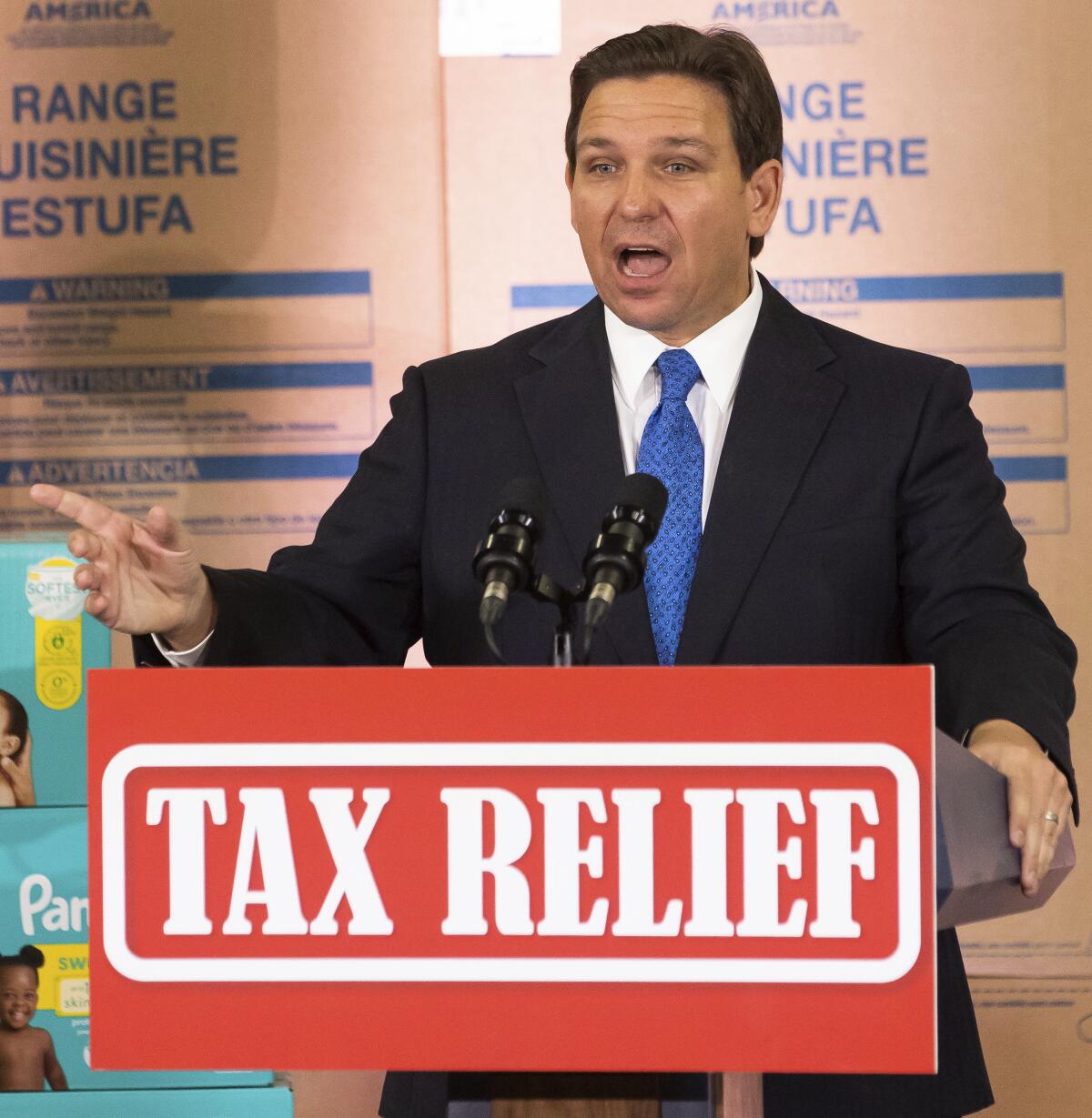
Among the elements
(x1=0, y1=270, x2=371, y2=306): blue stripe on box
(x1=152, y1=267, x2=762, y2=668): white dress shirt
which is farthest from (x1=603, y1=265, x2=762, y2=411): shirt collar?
(x1=0, y1=270, x2=371, y2=306): blue stripe on box

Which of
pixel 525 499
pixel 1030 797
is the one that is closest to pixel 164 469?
pixel 525 499

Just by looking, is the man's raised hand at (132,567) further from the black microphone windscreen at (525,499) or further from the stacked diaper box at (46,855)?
the stacked diaper box at (46,855)

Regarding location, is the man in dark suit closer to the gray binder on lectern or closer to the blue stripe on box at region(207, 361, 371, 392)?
the gray binder on lectern

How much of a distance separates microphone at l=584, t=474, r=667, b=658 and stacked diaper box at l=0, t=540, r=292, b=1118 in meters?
1.04

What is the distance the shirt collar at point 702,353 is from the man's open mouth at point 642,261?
7cm

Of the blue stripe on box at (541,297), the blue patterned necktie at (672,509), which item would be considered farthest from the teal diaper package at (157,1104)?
the blue stripe on box at (541,297)

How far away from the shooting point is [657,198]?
5.41 ft

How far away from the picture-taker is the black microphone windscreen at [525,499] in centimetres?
103

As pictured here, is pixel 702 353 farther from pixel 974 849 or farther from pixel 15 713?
pixel 15 713

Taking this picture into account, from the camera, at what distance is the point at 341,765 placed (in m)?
0.90

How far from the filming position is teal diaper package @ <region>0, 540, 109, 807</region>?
188cm

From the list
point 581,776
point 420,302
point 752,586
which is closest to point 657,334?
point 752,586

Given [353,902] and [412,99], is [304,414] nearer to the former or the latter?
[412,99]

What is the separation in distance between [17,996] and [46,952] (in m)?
0.06
